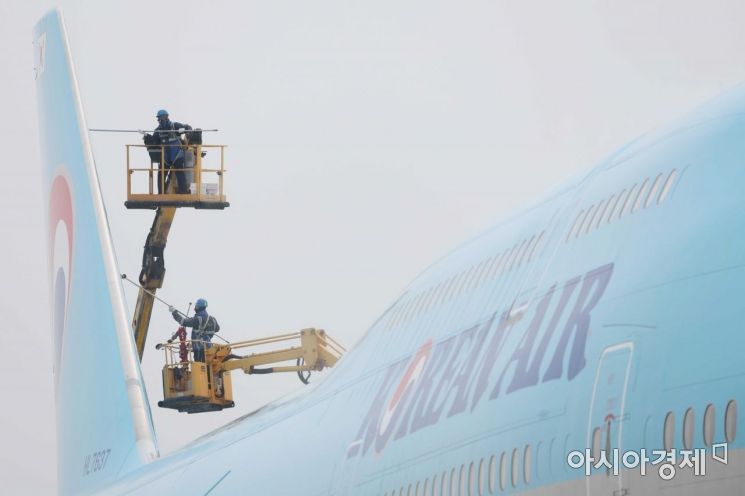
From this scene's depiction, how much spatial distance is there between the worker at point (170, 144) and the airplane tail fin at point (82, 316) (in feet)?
22.1

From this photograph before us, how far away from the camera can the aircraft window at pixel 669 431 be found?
6.63 m

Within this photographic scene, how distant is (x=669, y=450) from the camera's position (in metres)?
6.62

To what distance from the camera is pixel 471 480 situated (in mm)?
8867

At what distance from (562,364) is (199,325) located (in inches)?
873

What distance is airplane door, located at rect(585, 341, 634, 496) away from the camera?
7020mm

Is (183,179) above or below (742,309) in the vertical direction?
above

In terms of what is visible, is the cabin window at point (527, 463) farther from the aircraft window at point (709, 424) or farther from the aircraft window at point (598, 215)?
the aircraft window at point (709, 424)

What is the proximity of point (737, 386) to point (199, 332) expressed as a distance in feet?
78.8

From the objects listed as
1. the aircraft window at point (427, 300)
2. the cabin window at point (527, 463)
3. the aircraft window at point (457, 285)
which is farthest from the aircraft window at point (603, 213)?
the aircraft window at point (427, 300)

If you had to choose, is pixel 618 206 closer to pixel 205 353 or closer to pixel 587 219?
pixel 587 219

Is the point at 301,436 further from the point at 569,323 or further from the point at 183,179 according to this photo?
the point at 183,179

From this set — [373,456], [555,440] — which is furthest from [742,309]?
[373,456]

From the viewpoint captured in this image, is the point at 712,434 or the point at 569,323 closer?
the point at 712,434

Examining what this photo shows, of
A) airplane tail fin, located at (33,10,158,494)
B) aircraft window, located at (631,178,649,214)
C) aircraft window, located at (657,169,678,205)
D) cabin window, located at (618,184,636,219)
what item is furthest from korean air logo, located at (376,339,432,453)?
airplane tail fin, located at (33,10,158,494)
